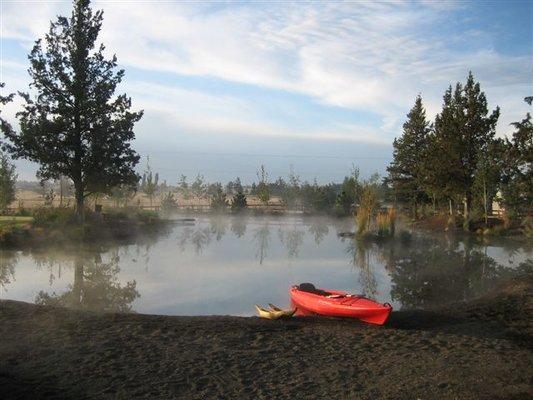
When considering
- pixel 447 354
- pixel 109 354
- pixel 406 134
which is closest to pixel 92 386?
pixel 109 354

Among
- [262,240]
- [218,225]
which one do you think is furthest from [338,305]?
[218,225]

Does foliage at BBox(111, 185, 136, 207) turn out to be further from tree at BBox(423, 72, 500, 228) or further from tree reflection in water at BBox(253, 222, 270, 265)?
tree at BBox(423, 72, 500, 228)

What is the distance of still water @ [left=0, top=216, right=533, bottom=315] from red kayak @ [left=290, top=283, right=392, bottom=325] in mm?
1343

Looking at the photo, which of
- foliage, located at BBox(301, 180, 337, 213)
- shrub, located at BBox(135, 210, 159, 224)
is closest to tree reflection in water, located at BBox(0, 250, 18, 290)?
shrub, located at BBox(135, 210, 159, 224)

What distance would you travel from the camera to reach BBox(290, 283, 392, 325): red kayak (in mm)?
10633

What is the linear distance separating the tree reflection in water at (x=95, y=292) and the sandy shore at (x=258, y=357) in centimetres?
172

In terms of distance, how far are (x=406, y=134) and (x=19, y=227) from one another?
34.0 metres

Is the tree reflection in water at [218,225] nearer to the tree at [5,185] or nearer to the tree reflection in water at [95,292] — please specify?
the tree reflection in water at [95,292]

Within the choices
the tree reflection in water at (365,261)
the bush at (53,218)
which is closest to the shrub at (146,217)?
the bush at (53,218)

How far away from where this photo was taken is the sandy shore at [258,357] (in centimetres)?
704

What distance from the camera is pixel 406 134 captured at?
46.6m

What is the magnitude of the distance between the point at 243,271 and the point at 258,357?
9.99 metres

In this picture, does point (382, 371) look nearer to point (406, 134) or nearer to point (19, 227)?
point (19, 227)

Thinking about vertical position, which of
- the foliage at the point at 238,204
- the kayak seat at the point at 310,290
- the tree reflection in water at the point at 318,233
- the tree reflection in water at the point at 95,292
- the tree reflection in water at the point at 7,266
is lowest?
the tree reflection in water at the point at 95,292
